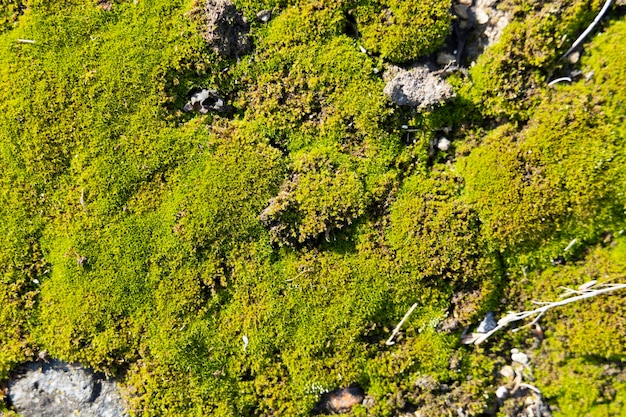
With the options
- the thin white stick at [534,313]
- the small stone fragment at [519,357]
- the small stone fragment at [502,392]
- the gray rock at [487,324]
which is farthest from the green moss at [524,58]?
the small stone fragment at [502,392]

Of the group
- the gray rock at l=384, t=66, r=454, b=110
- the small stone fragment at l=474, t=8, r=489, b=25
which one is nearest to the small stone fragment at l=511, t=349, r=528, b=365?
the gray rock at l=384, t=66, r=454, b=110

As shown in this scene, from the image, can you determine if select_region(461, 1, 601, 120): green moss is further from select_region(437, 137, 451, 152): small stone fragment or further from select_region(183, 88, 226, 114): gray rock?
select_region(183, 88, 226, 114): gray rock

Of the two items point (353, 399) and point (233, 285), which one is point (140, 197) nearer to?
point (233, 285)

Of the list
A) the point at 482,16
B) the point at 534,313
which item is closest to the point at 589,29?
the point at 482,16

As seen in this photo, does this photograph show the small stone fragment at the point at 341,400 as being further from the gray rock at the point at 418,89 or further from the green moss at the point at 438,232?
the gray rock at the point at 418,89

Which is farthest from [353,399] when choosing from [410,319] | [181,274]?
[181,274]

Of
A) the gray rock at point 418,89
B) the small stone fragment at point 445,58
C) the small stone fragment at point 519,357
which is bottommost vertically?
the small stone fragment at point 519,357
